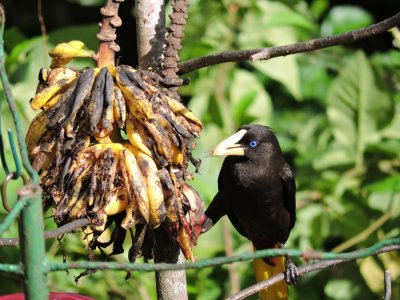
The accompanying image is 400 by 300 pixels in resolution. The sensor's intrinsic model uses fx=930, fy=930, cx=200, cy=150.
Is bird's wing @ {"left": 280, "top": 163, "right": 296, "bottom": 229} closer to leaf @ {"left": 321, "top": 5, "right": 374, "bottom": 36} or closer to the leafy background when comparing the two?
A: the leafy background

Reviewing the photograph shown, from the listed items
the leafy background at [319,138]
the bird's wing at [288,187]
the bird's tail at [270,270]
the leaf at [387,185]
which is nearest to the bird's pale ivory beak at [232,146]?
the bird's wing at [288,187]

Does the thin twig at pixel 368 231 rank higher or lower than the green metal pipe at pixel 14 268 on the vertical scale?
higher

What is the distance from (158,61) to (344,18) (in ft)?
9.38

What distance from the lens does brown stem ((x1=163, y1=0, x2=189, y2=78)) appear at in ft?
5.40

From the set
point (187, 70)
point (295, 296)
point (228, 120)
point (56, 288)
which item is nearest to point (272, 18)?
point (228, 120)

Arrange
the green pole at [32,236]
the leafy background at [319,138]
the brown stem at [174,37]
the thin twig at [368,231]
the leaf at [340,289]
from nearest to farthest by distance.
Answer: the green pole at [32,236] < the brown stem at [174,37] < the leafy background at [319,138] < the thin twig at [368,231] < the leaf at [340,289]

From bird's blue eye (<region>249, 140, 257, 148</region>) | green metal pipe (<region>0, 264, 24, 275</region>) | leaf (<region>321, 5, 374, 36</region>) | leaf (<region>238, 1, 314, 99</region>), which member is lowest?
green metal pipe (<region>0, 264, 24, 275</region>)

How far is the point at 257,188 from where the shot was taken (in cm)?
241

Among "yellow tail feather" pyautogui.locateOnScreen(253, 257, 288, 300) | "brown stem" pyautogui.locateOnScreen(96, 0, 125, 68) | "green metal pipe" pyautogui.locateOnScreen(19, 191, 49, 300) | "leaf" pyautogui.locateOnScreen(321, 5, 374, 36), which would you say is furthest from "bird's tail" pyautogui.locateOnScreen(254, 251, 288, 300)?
"leaf" pyautogui.locateOnScreen(321, 5, 374, 36)

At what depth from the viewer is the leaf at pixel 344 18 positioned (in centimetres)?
438

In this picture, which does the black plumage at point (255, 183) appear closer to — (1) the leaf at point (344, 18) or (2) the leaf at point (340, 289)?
(2) the leaf at point (340, 289)

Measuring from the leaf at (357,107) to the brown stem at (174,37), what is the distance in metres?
1.87

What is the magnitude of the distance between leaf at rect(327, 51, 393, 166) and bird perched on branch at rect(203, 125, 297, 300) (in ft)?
3.17

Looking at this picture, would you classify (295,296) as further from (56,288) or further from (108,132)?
(108,132)
